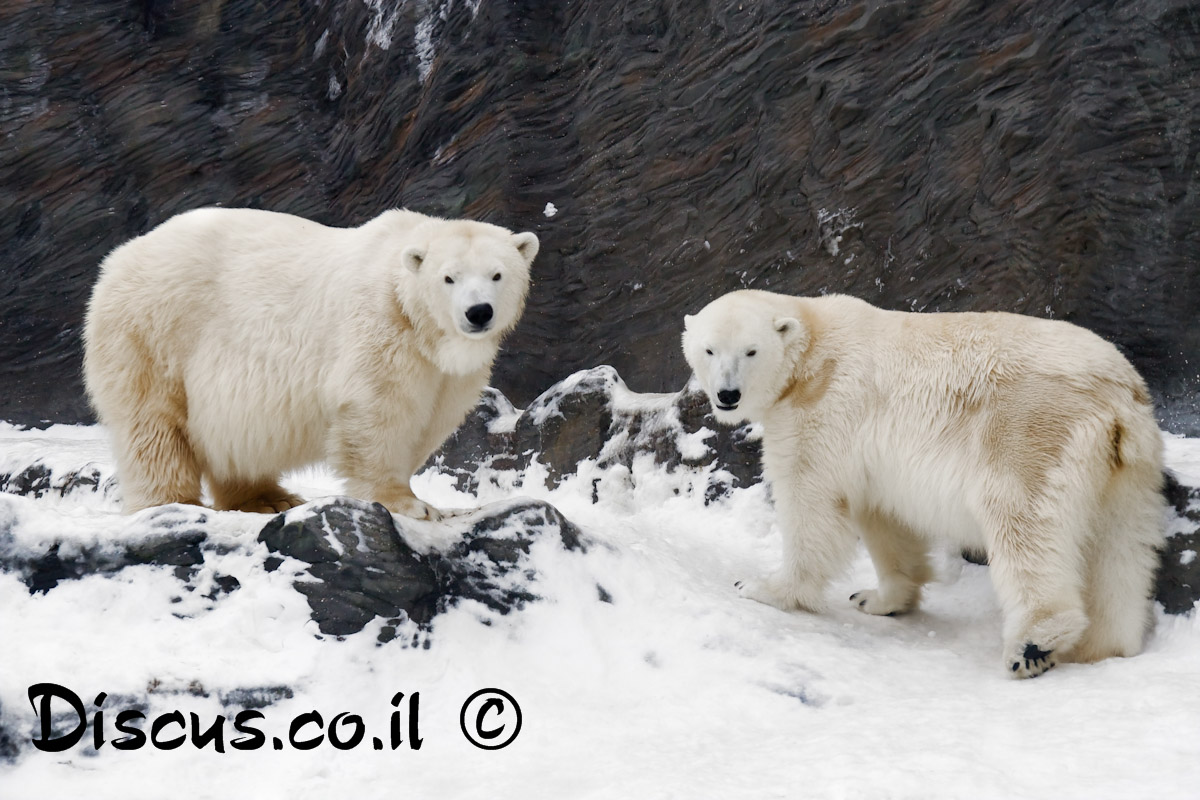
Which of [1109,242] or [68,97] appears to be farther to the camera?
[68,97]

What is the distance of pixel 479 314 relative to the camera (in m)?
4.50

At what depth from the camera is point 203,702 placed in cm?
316

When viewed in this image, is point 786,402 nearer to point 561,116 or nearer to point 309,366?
point 309,366

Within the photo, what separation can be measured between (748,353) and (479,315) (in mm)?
1251

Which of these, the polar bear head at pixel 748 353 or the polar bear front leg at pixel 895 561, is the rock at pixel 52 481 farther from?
the polar bear front leg at pixel 895 561

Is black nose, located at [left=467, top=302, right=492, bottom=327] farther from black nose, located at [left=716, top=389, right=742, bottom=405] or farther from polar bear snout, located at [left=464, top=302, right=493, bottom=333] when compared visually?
black nose, located at [left=716, top=389, right=742, bottom=405]

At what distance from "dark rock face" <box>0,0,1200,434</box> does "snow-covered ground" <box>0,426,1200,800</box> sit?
2.11m

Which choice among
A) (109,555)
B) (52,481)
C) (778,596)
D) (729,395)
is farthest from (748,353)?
(52,481)

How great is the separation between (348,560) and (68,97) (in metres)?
8.39

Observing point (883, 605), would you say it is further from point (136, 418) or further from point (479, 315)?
point (136, 418)

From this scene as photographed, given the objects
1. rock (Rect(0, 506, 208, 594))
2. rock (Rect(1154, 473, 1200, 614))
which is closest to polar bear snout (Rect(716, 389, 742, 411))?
rock (Rect(1154, 473, 1200, 614))

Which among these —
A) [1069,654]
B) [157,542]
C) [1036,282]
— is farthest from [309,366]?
[1036,282]

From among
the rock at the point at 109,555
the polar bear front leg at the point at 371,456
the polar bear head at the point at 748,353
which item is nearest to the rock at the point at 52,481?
the polar bear front leg at the point at 371,456

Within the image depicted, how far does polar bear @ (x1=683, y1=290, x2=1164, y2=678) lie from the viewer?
3945mm
